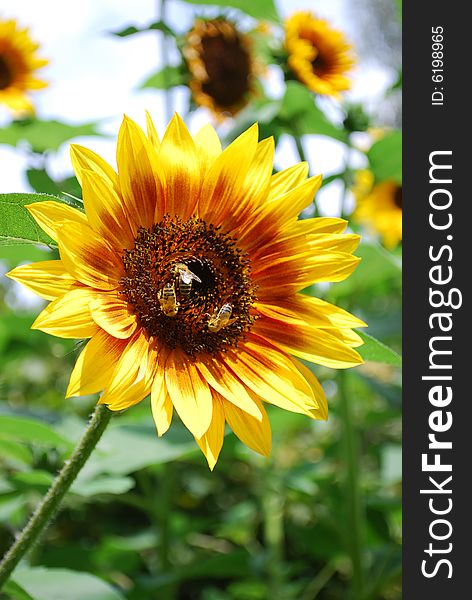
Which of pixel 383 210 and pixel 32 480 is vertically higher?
pixel 383 210

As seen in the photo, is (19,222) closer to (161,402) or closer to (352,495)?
(161,402)

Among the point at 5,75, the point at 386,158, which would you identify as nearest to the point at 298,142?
the point at 386,158

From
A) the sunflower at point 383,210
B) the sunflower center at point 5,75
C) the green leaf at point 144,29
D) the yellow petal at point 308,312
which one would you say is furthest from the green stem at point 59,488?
the sunflower at point 383,210

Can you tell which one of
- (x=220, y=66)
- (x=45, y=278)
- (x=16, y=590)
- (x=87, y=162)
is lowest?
(x=16, y=590)

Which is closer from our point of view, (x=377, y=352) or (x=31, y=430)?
(x=377, y=352)

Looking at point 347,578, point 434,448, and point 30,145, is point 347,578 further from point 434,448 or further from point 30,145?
point 30,145

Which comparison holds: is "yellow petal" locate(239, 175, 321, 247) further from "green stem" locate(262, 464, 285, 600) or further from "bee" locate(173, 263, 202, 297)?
"green stem" locate(262, 464, 285, 600)

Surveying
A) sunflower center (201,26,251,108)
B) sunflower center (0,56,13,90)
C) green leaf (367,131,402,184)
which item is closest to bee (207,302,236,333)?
green leaf (367,131,402,184)
